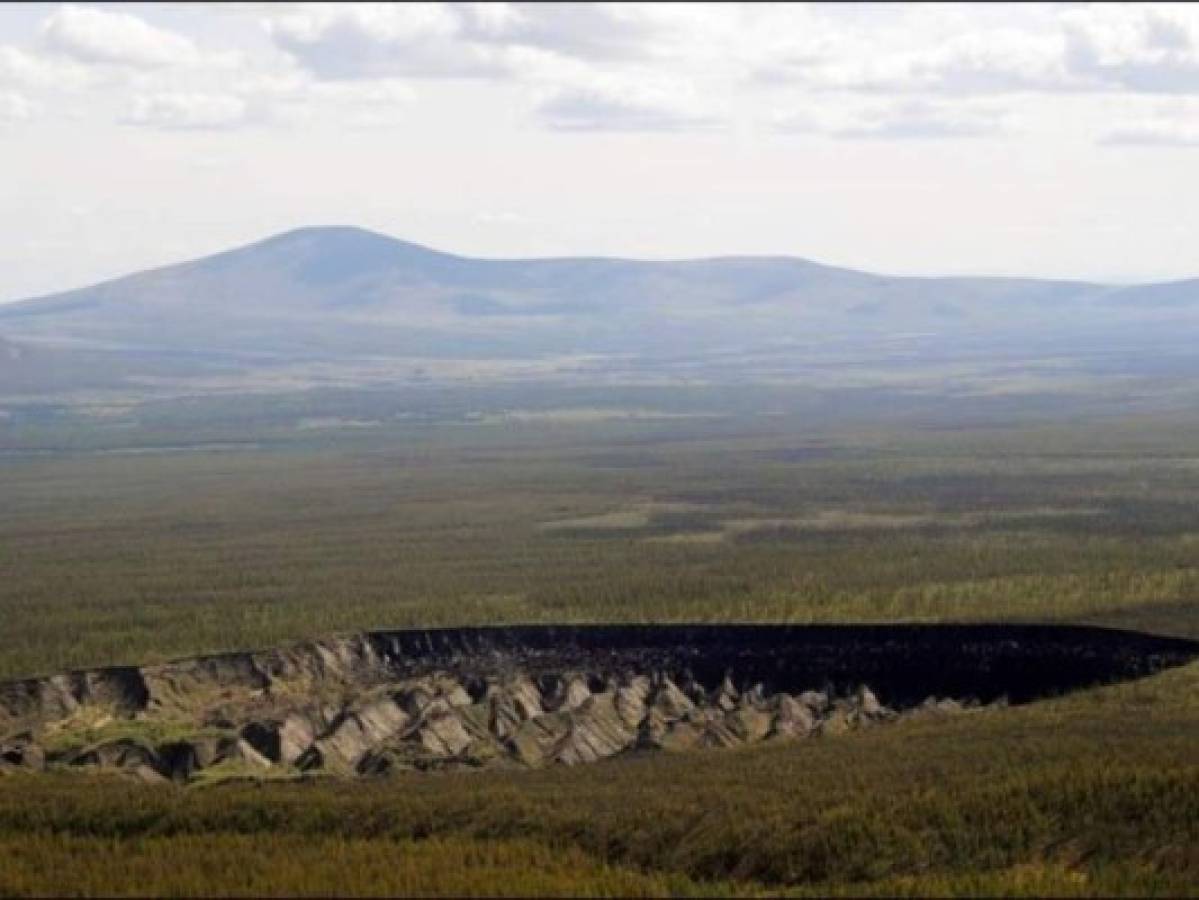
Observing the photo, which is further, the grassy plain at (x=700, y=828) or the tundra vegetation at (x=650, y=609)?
the tundra vegetation at (x=650, y=609)

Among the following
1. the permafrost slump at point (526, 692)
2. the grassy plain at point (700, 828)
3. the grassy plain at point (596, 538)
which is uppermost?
the grassy plain at point (700, 828)

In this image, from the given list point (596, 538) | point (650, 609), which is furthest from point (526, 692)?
point (596, 538)

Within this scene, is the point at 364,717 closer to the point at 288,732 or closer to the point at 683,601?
the point at 288,732

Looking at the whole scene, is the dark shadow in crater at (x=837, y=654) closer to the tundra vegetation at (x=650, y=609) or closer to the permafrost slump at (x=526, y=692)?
the permafrost slump at (x=526, y=692)

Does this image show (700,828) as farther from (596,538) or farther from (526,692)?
(596,538)

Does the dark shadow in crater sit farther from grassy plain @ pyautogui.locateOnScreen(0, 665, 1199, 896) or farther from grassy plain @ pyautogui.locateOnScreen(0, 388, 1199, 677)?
grassy plain @ pyautogui.locateOnScreen(0, 665, 1199, 896)

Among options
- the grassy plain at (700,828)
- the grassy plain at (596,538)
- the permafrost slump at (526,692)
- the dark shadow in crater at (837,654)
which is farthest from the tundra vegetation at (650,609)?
the permafrost slump at (526,692)

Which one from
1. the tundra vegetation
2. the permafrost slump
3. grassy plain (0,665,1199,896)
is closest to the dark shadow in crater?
the permafrost slump
